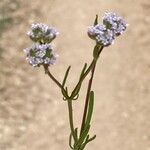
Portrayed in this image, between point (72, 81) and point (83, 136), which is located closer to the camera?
point (83, 136)

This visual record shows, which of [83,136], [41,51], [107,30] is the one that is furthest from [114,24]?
[83,136]

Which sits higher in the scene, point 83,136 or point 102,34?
point 102,34

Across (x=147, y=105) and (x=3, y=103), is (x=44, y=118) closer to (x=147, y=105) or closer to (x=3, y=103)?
(x=3, y=103)

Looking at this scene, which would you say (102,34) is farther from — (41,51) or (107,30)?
(41,51)

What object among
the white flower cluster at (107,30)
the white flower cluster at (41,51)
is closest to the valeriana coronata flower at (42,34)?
the white flower cluster at (41,51)

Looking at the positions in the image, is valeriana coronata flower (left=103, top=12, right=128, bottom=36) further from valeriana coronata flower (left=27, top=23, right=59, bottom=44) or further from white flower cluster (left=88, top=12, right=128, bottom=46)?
valeriana coronata flower (left=27, top=23, right=59, bottom=44)

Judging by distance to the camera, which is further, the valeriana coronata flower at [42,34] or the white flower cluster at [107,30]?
the valeriana coronata flower at [42,34]

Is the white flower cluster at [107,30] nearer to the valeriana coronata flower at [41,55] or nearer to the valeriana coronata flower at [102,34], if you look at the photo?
the valeriana coronata flower at [102,34]
